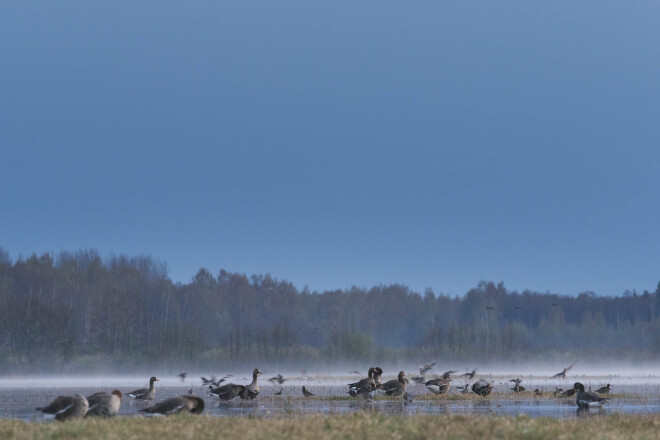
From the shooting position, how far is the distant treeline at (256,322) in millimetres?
75750

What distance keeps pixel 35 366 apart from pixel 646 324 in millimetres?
85168

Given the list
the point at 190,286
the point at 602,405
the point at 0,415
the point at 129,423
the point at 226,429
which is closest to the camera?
the point at 226,429

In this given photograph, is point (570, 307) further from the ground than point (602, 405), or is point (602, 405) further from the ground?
point (570, 307)

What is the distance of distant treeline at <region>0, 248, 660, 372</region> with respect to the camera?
2982 inches

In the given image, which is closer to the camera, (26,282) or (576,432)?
(576,432)

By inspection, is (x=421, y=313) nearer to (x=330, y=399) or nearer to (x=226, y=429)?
(x=330, y=399)

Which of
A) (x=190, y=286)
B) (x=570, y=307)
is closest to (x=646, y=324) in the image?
(x=570, y=307)

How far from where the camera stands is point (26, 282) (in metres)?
112

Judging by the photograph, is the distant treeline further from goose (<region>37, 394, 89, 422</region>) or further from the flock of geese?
goose (<region>37, 394, 89, 422</region>)

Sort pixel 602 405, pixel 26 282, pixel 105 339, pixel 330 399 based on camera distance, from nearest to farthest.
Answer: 1. pixel 602 405
2. pixel 330 399
3. pixel 105 339
4. pixel 26 282

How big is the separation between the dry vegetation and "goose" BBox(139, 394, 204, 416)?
1.88 metres

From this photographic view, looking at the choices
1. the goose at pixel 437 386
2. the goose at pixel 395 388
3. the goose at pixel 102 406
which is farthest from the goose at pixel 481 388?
the goose at pixel 102 406

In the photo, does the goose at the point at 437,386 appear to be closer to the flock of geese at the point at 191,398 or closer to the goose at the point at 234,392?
the flock of geese at the point at 191,398

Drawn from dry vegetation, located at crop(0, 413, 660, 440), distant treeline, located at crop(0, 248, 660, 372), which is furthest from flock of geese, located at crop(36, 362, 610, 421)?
distant treeline, located at crop(0, 248, 660, 372)
